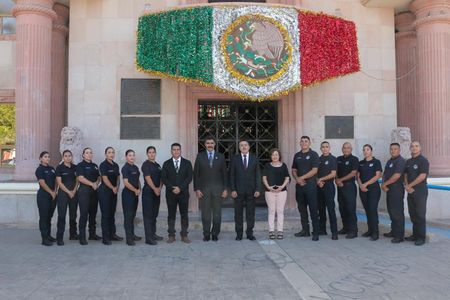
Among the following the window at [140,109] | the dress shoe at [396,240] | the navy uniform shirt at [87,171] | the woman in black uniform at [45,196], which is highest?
the window at [140,109]

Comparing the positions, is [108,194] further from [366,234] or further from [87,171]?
[366,234]

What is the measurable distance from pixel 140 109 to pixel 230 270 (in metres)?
6.24

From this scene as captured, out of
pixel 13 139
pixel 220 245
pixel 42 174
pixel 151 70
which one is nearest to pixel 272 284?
pixel 220 245

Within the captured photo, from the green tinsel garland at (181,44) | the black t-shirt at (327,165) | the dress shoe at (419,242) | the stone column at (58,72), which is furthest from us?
the stone column at (58,72)

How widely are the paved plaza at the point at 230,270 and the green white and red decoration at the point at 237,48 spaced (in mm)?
3642

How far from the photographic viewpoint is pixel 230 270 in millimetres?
5906

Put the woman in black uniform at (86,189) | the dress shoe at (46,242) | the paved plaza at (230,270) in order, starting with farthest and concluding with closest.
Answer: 1. the woman in black uniform at (86,189)
2. the dress shoe at (46,242)
3. the paved plaza at (230,270)

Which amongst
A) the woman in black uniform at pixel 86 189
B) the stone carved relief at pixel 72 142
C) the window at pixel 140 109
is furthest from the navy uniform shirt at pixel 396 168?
the stone carved relief at pixel 72 142

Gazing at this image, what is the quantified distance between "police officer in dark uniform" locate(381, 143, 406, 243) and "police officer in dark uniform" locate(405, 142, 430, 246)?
15 centimetres

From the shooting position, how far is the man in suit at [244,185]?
8.14 metres

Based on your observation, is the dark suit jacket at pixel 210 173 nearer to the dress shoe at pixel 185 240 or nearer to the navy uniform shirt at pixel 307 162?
the dress shoe at pixel 185 240

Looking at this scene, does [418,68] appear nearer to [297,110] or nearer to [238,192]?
[297,110]

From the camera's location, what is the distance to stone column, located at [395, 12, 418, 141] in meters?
13.2

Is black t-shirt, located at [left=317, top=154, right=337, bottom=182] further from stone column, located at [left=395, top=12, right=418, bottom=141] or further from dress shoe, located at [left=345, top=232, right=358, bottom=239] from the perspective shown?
stone column, located at [left=395, top=12, right=418, bottom=141]
